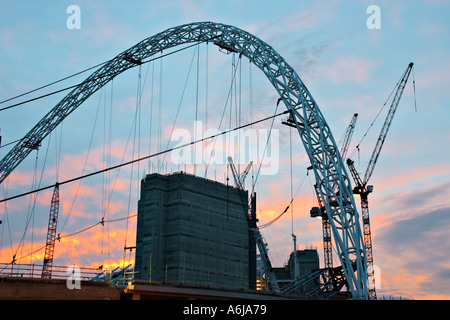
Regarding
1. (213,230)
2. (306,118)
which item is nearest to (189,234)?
(213,230)

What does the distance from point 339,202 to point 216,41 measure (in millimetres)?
20147

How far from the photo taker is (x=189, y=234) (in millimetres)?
119375

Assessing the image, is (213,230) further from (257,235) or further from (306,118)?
(306,118)

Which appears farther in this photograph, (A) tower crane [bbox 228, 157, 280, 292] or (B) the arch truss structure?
(A) tower crane [bbox 228, 157, 280, 292]

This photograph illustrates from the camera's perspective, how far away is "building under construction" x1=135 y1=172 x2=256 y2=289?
11656cm

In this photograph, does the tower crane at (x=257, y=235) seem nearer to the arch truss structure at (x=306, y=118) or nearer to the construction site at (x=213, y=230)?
the construction site at (x=213, y=230)

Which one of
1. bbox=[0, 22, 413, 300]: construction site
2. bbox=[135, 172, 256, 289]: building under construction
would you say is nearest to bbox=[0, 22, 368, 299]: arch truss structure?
bbox=[0, 22, 413, 300]: construction site

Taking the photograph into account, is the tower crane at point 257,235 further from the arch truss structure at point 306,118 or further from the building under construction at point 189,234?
the arch truss structure at point 306,118

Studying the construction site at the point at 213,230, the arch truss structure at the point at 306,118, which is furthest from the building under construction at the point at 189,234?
the arch truss structure at the point at 306,118

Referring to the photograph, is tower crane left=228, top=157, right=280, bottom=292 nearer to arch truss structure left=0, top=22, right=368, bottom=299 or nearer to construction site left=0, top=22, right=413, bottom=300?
construction site left=0, top=22, right=413, bottom=300

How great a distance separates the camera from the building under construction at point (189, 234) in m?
117

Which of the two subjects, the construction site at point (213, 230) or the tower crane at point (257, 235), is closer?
the construction site at point (213, 230)
